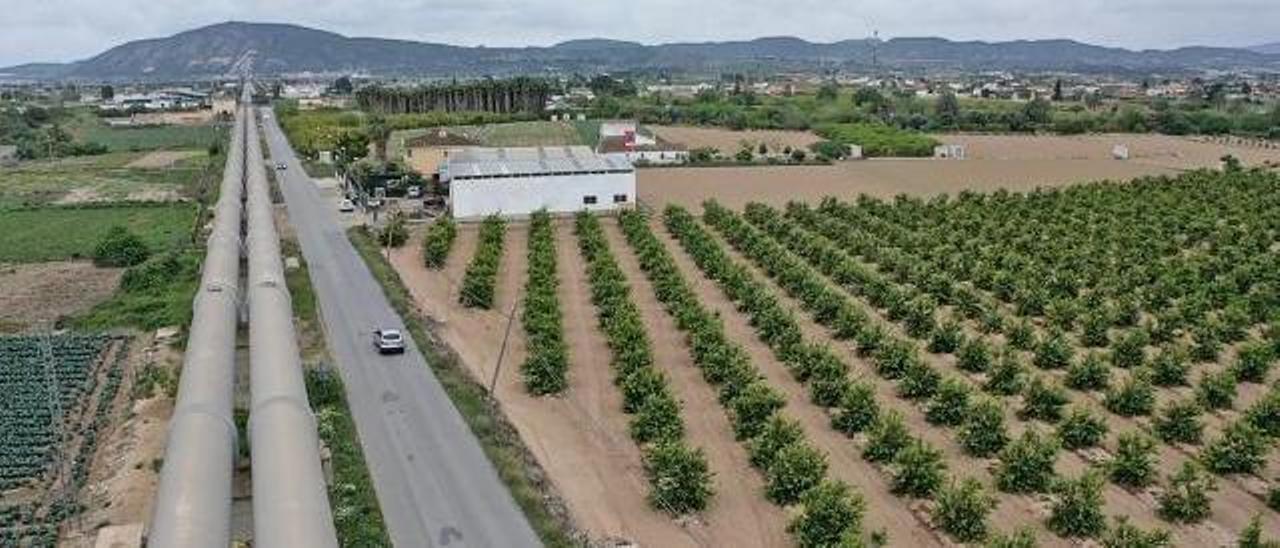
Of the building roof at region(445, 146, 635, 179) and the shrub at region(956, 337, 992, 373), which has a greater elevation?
the building roof at region(445, 146, 635, 179)

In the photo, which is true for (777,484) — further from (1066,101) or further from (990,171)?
(1066,101)

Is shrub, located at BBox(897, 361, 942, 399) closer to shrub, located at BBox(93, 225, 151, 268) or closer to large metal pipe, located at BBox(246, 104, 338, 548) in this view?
large metal pipe, located at BBox(246, 104, 338, 548)

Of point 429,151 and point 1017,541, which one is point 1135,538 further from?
point 429,151

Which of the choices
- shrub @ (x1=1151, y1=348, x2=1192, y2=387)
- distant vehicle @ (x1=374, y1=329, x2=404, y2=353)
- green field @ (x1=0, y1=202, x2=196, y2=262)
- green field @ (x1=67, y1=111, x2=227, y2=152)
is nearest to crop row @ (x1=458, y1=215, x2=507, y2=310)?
distant vehicle @ (x1=374, y1=329, x2=404, y2=353)

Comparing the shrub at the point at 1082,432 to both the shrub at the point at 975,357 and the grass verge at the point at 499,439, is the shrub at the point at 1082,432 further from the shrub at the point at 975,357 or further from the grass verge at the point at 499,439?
the grass verge at the point at 499,439

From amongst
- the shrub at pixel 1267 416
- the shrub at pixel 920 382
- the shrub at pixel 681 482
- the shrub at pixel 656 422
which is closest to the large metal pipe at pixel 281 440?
the shrub at pixel 681 482
